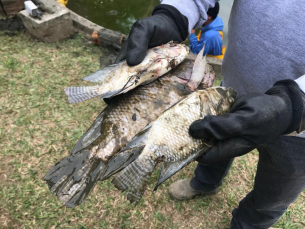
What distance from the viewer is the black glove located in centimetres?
137

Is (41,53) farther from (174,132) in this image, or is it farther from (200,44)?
(174,132)

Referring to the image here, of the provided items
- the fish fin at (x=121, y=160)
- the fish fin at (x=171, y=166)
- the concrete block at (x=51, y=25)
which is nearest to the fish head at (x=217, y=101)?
the fish fin at (x=171, y=166)

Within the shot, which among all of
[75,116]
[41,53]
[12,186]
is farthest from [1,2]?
[12,186]

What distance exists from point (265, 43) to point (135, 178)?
1.20 metres

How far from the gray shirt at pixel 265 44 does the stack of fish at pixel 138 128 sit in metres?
0.23

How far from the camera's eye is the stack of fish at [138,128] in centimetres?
154

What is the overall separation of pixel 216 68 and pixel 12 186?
3516 millimetres

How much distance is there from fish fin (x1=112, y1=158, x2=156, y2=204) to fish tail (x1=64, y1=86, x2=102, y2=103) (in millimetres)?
558

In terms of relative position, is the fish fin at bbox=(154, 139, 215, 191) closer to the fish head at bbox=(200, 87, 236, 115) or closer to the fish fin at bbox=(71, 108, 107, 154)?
the fish head at bbox=(200, 87, 236, 115)

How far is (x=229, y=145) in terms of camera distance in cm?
146

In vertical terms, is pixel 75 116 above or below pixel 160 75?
below

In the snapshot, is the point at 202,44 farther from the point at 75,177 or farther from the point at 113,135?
the point at 75,177

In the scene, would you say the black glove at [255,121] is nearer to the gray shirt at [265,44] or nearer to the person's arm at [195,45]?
the gray shirt at [265,44]

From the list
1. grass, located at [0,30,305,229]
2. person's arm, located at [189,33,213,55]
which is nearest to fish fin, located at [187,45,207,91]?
grass, located at [0,30,305,229]
